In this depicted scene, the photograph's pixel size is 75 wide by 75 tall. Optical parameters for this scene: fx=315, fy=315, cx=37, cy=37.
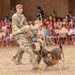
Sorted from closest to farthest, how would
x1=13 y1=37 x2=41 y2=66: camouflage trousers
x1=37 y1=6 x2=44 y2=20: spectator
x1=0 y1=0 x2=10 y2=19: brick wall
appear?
x1=13 y1=37 x2=41 y2=66: camouflage trousers
x1=37 y1=6 x2=44 y2=20: spectator
x1=0 y1=0 x2=10 y2=19: brick wall

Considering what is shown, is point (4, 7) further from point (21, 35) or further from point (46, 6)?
point (21, 35)

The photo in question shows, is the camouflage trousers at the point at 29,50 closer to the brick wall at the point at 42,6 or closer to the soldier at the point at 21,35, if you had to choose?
the soldier at the point at 21,35

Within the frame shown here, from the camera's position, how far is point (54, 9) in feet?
73.3

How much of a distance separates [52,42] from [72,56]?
498cm

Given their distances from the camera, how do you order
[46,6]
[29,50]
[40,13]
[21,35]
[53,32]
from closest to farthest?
1. [29,50]
2. [21,35]
3. [53,32]
4. [40,13]
5. [46,6]

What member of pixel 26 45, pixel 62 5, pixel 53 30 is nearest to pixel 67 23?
pixel 53 30

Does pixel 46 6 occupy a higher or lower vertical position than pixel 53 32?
higher

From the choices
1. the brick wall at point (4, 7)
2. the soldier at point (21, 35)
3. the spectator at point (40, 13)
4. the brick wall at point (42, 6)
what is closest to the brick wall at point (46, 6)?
the brick wall at point (42, 6)

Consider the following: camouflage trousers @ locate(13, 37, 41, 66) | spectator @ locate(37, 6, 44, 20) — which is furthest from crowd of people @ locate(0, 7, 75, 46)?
camouflage trousers @ locate(13, 37, 41, 66)

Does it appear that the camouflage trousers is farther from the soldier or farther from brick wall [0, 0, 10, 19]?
brick wall [0, 0, 10, 19]

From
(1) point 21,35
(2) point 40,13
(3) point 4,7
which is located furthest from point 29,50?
(3) point 4,7

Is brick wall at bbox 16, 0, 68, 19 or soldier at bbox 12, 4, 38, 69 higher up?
brick wall at bbox 16, 0, 68, 19

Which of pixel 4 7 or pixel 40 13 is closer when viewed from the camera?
pixel 40 13

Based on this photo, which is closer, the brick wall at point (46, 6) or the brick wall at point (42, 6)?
the brick wall at point (42, 6)
